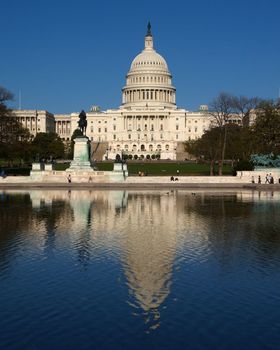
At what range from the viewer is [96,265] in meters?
14.3

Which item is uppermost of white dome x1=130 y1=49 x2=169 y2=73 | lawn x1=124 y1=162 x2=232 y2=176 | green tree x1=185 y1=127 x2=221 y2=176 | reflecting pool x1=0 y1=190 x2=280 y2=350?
white dome x1=130 y1=49 x2=169 y2=73

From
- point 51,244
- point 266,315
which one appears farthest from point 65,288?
point 51,244

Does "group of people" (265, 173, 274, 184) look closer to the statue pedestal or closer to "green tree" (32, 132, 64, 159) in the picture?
the statue pedestal

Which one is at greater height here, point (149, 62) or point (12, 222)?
point (149, 62)

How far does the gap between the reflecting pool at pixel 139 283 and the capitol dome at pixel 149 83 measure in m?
151

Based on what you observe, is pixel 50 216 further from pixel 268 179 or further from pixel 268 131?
pixel 268 131

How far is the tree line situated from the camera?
58.1 meters

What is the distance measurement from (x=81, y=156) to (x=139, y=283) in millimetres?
41287

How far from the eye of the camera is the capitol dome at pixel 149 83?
565 feet

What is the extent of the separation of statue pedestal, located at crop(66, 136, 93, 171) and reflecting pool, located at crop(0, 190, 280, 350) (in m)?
28.9

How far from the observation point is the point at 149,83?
172 m

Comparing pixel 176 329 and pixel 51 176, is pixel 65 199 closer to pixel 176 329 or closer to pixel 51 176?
pixel 51 176

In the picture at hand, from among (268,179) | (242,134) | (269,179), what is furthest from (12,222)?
(242,134)

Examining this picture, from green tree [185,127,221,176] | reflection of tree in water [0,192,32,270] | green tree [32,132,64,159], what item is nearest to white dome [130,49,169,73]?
green tree [32,132,64,159]
